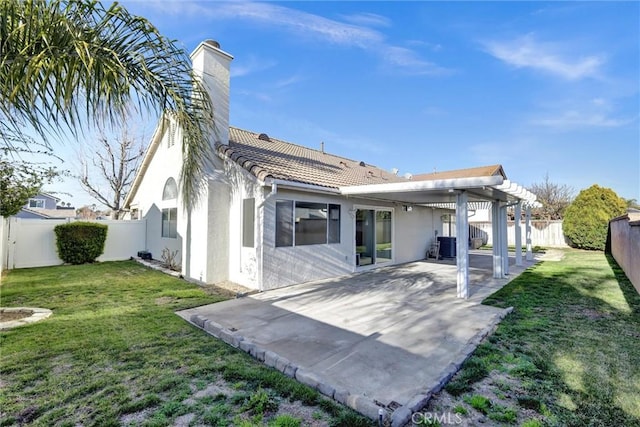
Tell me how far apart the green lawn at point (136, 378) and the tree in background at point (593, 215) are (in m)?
26.9

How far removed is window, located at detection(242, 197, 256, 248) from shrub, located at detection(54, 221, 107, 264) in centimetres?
1157

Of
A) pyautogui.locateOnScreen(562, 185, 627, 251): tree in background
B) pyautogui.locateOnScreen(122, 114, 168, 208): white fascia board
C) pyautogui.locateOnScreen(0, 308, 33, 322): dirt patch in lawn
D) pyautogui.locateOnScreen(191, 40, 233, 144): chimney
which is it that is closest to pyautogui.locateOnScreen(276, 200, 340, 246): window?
pyautogui.locateOnScreen(191, 40, 233, 144): chimney

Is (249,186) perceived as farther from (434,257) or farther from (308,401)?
(434,257)

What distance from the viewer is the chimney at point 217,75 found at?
10867mm

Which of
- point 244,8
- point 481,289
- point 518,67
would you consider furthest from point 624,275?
point 244,8

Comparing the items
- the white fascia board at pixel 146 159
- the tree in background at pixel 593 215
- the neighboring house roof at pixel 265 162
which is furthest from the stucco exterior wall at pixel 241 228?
the tree in background at pixel 593 215

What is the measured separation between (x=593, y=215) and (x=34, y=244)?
3559cm

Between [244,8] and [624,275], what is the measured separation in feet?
59.5

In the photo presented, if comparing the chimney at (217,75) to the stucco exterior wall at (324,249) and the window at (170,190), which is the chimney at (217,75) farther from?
the window at (170,190)

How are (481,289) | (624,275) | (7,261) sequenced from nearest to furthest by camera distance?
(481,289), (624,275), (7,261)

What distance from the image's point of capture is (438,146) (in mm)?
27250

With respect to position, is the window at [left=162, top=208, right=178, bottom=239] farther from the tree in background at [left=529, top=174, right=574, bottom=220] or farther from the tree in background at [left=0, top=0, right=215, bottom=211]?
the tree in background at [left=529, top=174, right=574, bottom=220]

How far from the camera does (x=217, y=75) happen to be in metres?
11.2

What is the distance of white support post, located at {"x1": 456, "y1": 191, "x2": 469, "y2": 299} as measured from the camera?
9102mm
